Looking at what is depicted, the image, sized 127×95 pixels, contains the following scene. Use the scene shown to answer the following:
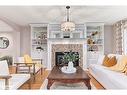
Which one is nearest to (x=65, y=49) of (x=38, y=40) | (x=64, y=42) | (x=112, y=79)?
(x=64, y=42)

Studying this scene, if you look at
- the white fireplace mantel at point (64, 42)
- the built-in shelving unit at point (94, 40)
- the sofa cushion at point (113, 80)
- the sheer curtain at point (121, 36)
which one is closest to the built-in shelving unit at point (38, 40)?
the white fireplace mantel at point (64, 42)

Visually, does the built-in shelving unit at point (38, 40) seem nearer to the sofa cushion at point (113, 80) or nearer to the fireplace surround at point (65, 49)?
the fireplace surround at point (65, 49)

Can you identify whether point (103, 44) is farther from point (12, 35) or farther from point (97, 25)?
point (12, 35)

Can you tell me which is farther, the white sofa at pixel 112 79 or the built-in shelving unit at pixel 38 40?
the built-in shelving unit at pixel 38 40

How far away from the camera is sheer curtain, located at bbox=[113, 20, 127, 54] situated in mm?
6938

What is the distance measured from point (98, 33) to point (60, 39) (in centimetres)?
166

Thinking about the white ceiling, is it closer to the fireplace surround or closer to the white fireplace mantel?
the white fireplace mantel

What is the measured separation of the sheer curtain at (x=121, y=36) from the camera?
6.94m

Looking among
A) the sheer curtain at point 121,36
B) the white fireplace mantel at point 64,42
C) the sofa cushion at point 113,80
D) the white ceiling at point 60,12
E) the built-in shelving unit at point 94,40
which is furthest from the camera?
the built-in shelving unit at point 94,40

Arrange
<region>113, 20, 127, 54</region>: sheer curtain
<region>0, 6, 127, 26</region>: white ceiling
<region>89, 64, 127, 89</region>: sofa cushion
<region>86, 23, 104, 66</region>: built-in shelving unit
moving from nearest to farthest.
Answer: <region>89, 64, 127, 89</region>: sofa cushion, <region>0, 6, 127, 26</region>: white ceiling, <region>113, 20, 127, 54</region>: sheer curtain, <region>86, 23, 104, 66</region>: built-in shelving unit

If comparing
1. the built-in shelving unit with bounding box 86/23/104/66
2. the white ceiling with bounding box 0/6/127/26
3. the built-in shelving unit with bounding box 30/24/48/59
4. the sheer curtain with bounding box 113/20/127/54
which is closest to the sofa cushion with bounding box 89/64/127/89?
the white ceiling with bounding box 0/6/127/26

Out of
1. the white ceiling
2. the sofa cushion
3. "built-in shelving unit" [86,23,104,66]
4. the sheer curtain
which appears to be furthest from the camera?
"built-in shelving unit" [86,23,104,66]

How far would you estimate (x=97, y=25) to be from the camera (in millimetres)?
7512
